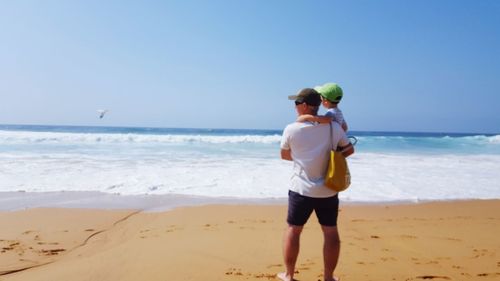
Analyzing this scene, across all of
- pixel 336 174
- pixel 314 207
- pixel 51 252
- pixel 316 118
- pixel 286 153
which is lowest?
pixel 51 252

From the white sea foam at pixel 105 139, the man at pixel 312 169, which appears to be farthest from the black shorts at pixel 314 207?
the white sea foam at pixel 105 139

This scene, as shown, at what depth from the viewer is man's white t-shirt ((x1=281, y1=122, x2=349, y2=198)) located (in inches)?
118

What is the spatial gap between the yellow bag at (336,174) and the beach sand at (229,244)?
1031mm

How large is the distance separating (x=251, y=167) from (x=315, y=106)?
9.08m

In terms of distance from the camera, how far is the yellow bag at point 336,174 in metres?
2.94

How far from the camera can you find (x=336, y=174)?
2.94 metres

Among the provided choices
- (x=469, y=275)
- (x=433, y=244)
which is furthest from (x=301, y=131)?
(x=433, y=244)

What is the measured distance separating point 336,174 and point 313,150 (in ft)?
0.87

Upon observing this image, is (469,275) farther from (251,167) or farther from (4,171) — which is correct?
(4,171)

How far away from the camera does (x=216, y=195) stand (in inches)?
305

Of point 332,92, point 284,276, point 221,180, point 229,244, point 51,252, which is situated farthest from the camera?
point 221,180

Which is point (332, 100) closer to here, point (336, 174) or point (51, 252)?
point (336, 174)

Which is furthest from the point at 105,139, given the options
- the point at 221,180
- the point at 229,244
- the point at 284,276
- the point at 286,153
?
the point at 286,153

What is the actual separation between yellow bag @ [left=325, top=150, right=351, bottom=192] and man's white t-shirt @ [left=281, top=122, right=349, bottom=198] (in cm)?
6
